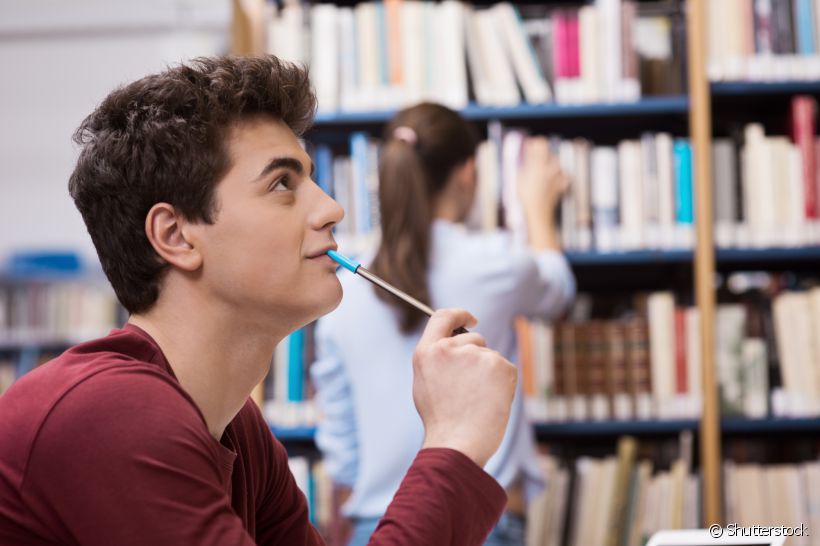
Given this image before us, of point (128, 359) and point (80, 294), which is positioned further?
point (80, 294)

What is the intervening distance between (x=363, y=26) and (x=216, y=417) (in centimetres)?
169

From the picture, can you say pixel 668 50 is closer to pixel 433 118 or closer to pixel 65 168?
pixel 433 118

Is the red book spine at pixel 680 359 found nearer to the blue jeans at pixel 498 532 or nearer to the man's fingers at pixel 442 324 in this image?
the blue jeans at pixel 498 532

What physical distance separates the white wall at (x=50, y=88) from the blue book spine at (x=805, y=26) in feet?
12.9

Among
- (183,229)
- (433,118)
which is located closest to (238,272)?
(183,229)

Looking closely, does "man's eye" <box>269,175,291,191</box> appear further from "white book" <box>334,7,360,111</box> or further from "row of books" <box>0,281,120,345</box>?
"row of books" <box>0,281,120,345</box>

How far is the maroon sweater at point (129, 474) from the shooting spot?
2.74 ft

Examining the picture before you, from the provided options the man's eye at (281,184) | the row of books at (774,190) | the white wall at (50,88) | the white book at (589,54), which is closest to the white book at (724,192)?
the row of books at (774,190)

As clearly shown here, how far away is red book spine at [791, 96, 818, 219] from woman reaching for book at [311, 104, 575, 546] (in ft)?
2.68

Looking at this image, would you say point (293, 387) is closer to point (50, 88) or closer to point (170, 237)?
point (170, 237)

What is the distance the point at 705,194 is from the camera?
248 centimetres

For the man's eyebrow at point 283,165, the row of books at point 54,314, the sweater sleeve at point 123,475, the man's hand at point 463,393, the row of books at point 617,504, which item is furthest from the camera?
the row of books at point 54,314

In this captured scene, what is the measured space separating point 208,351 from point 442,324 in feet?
0.80

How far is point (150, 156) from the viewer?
1.04 meters
